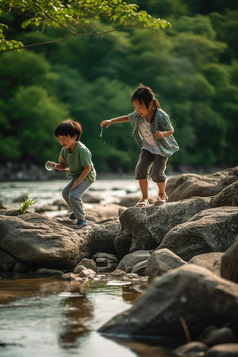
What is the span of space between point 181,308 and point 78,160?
12.2ft

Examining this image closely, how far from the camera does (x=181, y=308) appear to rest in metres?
3.45

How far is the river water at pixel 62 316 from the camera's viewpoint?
10.8ft

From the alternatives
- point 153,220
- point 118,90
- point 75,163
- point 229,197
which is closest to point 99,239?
point 153,220

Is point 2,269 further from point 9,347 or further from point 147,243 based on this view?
point 9,347

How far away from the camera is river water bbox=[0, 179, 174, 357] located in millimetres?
3305

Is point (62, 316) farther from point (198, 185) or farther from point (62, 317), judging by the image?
point (198, 185)

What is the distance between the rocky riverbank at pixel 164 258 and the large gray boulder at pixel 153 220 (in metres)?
0.01

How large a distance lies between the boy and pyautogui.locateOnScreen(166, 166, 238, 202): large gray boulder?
160 cm

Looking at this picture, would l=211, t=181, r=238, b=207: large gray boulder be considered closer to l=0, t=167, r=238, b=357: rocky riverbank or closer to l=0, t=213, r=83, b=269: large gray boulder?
l=0, t=167, r=238, b=357: rocky riverbank

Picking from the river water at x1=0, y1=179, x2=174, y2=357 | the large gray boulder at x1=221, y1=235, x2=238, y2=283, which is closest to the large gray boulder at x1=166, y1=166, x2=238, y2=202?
the river water at x1=0, y1=179, x2=174, y2=357

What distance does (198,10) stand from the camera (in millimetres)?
80750

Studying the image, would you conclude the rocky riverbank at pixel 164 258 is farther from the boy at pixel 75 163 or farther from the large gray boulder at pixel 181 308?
the boy at pixel 75 163

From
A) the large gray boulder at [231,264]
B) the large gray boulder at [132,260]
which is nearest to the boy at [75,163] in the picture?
the large gray boulder at [132,260]

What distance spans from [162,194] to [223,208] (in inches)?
40.4
